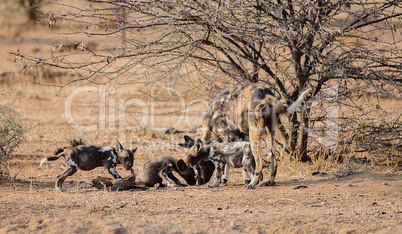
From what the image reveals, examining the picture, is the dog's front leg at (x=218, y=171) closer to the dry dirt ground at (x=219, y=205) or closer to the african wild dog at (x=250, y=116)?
the dry dirt ground at (x=219, y=205)

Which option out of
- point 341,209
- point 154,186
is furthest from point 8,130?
point 341,209

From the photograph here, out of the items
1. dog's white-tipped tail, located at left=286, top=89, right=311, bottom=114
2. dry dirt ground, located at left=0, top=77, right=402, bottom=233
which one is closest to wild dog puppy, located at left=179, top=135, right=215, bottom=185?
dry dirt ground, located at left=0, top=77, right=402, bottom=233

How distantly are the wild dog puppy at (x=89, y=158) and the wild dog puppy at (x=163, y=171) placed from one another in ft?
0.97

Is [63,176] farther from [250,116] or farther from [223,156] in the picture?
[250,116]

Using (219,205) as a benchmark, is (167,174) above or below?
above

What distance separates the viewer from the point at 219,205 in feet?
19.6

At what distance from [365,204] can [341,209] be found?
441 mm

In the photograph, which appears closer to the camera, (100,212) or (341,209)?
(100,212)

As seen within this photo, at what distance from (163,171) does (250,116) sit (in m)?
1.69

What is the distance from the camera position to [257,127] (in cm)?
709

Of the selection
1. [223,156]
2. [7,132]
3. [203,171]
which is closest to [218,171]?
[223,156]

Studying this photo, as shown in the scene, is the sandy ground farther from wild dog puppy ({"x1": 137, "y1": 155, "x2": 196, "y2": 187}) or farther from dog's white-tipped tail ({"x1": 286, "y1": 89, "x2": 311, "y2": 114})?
dog's white-tipped tail ({"x1": 286, "y1": 89, "x2": 311, "y2": 114})

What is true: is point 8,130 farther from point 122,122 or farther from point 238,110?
point 122,122

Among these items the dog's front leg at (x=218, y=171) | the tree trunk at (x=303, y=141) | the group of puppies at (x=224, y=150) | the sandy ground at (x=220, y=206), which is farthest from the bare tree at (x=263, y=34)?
the sandy ground at (x=220, y=206)
